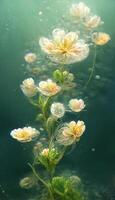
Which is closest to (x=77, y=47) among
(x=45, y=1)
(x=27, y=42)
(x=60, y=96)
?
(x=60, y=96)

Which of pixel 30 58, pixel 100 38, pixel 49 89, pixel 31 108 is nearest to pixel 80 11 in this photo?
pixel 100 38

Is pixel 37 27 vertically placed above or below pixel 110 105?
above

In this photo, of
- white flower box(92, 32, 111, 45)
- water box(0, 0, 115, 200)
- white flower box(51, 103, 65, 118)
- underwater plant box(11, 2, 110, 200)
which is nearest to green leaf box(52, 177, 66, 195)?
underwater plant box(11, 2, 110, 200)

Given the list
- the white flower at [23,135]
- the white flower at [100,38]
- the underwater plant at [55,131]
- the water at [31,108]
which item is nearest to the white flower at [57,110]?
the underwater plant at [55,131]

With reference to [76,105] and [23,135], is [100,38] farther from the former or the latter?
[23,135]

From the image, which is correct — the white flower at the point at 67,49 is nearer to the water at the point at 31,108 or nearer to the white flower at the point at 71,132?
the white flower at the point at 71,132

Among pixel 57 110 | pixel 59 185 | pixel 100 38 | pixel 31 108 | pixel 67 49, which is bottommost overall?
pixel 59 185

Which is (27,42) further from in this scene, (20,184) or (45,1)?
(20,184)
